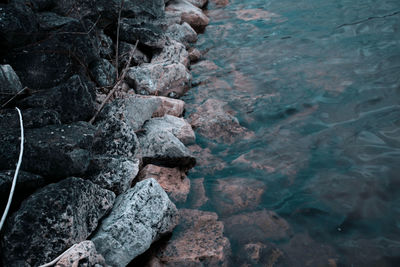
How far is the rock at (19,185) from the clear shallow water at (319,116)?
1645 mm

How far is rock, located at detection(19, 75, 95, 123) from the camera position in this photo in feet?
11.3

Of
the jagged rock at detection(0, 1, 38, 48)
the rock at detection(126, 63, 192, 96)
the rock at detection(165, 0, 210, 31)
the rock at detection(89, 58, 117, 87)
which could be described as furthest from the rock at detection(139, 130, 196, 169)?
the rock at detection(165, 0, 210, 31)

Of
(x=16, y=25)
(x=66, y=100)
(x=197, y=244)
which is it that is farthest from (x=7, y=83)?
(x=197, y=244)

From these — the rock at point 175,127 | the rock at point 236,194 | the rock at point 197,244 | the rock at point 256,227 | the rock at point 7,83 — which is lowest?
the rock at point 236,194

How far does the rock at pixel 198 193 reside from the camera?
3.79 m

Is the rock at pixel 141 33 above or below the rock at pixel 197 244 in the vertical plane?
above

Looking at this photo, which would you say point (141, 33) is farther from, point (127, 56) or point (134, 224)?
point (134, 224)

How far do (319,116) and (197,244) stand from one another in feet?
8.53

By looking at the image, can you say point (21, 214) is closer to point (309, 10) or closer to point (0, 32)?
point (0, 32)

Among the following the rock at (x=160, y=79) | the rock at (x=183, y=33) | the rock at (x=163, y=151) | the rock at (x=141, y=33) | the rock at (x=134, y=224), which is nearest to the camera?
the rock at (x=134, y=224)

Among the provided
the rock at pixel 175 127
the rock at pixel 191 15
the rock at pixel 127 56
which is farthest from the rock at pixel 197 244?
the rock at pixel 191 15

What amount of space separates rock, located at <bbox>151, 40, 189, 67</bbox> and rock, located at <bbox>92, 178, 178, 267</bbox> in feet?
11.3

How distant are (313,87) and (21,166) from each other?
412cm

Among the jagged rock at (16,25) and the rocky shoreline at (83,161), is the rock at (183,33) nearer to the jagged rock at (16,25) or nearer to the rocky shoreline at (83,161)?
the rocky shoreline at (83,161)
